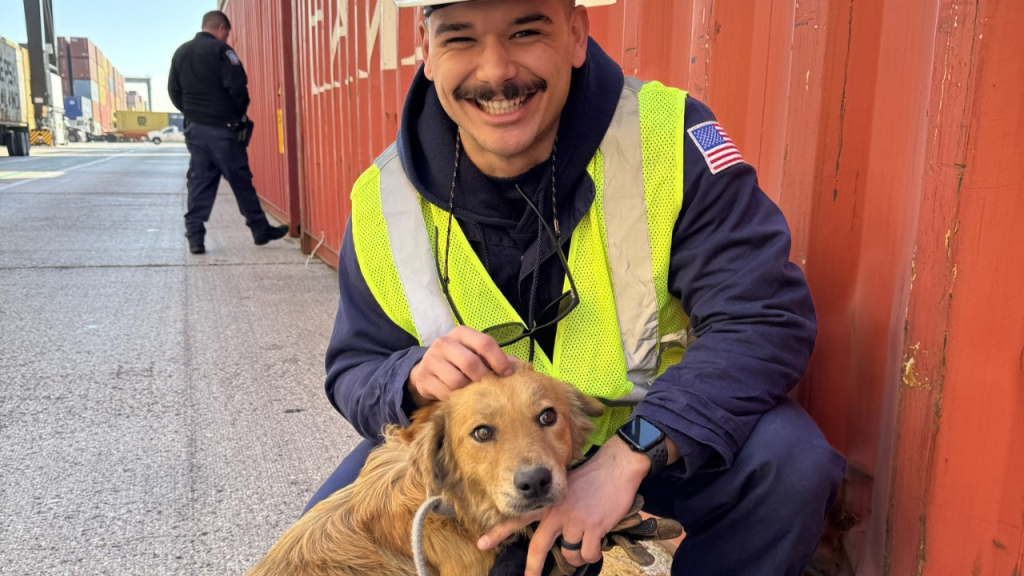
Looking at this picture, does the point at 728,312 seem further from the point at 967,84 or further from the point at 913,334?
the point at 967,84

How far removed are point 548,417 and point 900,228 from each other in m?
1.02

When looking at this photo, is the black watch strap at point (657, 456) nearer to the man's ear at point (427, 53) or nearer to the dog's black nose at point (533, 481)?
the dog's black nose at point (533, 481)

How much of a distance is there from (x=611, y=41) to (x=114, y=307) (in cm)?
494

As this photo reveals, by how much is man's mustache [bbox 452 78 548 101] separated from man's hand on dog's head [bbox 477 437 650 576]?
97cm

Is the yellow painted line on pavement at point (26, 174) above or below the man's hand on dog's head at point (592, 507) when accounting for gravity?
below

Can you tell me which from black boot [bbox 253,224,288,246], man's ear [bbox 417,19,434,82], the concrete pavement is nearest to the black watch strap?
man's ear [bbox 417,19,434,82]

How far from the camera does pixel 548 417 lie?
6.15ft

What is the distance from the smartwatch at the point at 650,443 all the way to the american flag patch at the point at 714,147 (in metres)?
0.69

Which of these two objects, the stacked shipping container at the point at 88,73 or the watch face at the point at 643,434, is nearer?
the watch face at the point at 643,434

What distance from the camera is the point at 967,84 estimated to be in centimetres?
164

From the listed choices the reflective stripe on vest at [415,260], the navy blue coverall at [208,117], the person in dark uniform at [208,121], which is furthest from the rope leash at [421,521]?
the person in dark uniform at [208,121]

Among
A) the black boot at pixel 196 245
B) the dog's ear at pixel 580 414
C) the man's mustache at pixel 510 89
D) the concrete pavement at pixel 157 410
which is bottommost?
the concrete pavement at pixel 157 410

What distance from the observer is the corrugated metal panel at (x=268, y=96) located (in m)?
10.1

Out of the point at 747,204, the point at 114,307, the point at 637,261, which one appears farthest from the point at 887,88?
the point at 114,307
